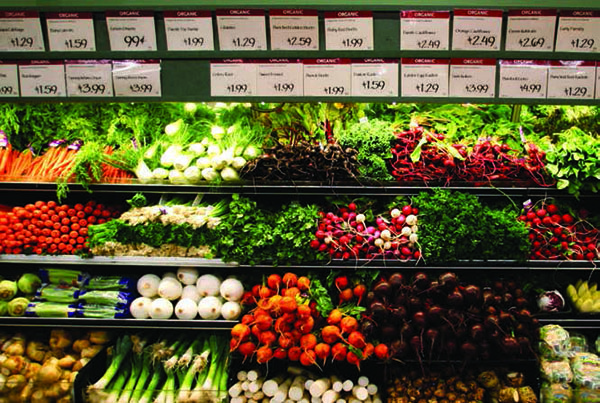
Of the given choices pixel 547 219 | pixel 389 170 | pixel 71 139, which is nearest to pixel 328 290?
pixel 389 170

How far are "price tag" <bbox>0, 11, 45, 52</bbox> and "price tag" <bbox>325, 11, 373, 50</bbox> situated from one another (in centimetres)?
195

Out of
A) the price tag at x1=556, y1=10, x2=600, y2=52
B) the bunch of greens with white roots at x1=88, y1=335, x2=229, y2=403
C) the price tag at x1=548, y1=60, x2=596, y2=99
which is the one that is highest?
the price tag at x1=556, y1=10, x2=600, y2=52

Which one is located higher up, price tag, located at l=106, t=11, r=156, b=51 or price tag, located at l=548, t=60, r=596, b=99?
price tag, located at l=106, t=11, r=156, b=51

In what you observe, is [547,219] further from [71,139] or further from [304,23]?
[71,139]

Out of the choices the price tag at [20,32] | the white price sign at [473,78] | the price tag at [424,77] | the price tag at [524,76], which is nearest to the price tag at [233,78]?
the price tag at [424,77]

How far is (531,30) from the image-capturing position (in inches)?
107

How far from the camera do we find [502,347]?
2.92m

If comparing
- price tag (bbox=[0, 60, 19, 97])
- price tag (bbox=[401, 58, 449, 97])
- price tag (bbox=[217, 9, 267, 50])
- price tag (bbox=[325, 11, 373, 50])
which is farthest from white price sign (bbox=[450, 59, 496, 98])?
price tag (bbox=[0, 60, 19, 97])

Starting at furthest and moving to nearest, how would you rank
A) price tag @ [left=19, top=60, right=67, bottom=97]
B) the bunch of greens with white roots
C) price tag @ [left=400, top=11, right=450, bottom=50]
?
the bunch of greens with white roots, price tag @ [left=19, top=60, right=67, bottom=97], price tag @ [left=400, top=11, right=450, bottom=50]

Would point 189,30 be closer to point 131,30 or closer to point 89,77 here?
point 131,30

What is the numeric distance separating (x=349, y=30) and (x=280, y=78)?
1.81 ft

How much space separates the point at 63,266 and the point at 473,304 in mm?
3343

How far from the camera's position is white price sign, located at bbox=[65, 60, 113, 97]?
2789 millimetres

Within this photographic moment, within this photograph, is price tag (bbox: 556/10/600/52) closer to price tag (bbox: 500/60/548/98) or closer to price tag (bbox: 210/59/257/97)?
price tag (bbox: 500/60/548/98)
